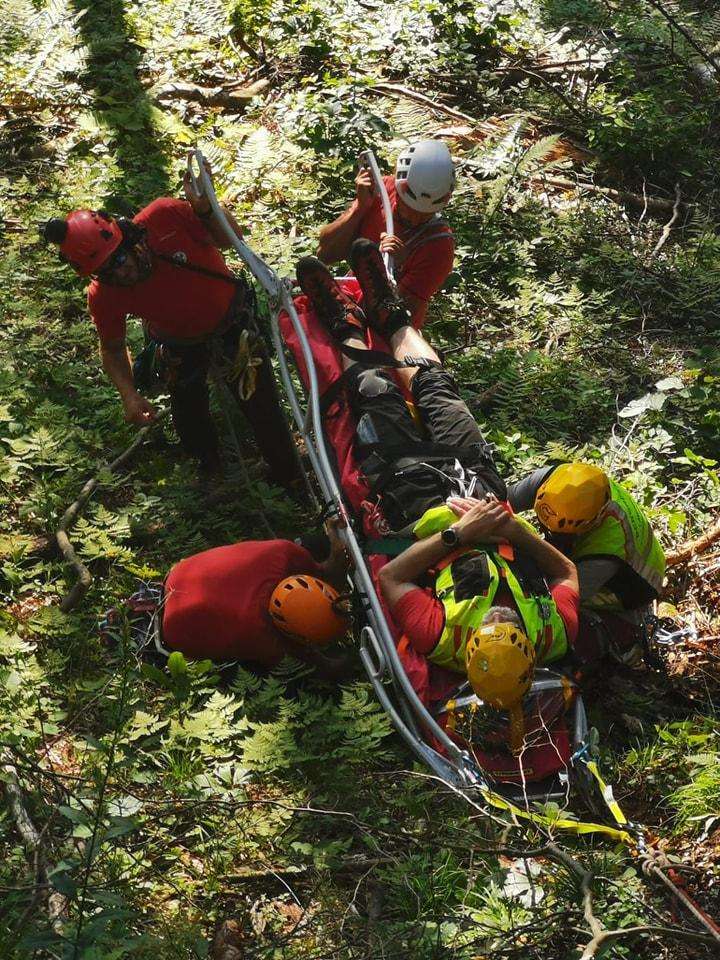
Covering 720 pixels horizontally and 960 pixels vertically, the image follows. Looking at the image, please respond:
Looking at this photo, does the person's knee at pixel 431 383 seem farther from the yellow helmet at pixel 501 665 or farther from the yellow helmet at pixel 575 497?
the yellow helmet at pixel 501 665

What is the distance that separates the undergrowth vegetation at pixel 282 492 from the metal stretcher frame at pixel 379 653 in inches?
5.1

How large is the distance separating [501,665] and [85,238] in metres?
3.04

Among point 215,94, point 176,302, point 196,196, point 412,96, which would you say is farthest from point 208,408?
point 412,96

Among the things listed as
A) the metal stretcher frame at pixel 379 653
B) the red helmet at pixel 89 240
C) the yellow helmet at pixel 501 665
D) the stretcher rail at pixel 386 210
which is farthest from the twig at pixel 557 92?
the yellow helmet at pixel 501 665

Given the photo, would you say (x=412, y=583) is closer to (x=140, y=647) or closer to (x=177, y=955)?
(x=140, y=647)

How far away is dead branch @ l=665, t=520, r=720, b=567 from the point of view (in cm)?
579

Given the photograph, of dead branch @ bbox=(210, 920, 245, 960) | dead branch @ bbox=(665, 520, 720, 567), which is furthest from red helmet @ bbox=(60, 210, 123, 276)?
dead branch @ bbox=(665, 520, 720, 567)

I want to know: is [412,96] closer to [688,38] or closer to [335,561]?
[688,38]

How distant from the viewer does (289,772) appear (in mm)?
4562

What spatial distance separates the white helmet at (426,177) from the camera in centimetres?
611

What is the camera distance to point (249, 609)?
191 inches

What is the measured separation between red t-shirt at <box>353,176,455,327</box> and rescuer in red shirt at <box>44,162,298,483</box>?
105 centimetres

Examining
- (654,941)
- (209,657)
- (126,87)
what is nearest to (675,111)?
(126,87)

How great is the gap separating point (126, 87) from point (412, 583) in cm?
702
